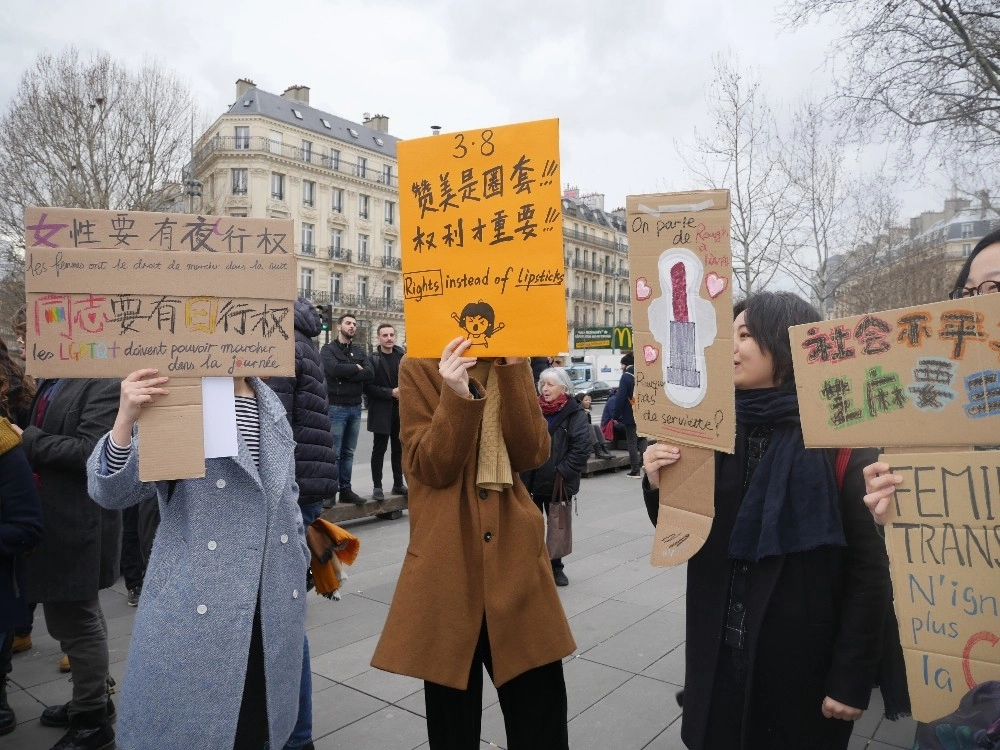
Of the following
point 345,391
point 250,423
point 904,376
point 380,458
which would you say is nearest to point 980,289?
point 904,376

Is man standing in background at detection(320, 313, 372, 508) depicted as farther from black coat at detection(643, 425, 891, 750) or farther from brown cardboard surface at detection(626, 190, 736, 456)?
black coat at detection(643, 425, 891, 750)

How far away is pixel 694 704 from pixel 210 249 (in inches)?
81.1

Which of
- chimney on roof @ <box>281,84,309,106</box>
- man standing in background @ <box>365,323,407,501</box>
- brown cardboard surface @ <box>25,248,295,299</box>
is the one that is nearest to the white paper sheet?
brown cardboard surface @ <box>25,248,295,299</box>

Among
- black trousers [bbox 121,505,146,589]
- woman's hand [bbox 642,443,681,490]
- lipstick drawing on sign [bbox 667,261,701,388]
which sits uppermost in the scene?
lipstick drawing on sign [bbox 667,261,701,388]

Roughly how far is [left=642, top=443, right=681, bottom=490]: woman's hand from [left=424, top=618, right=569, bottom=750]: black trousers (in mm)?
735

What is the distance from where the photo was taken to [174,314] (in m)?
2.03

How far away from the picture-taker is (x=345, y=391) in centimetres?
767

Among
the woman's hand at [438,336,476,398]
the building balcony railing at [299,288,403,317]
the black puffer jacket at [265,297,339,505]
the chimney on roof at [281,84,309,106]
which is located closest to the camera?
the woman's hand at [438,336,476,398]

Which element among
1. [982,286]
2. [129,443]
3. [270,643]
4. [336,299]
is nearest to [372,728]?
[270,643]

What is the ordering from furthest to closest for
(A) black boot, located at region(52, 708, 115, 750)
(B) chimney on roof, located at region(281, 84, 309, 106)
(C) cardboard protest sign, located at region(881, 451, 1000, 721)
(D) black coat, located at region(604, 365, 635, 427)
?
(B) chimney on roof, located at region(281, 84, 309, 106) < (D) black coat, located at region(604, 365, 635, 427) < (A) black boot, located at region(52, 708, 115, 750) < (C) cardboard protest sign, located at region(881, 451, 1000, 721)

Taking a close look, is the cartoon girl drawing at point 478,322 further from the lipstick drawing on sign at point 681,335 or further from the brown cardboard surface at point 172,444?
the brown cardboard surface at point 172,444

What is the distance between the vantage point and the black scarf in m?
2.00

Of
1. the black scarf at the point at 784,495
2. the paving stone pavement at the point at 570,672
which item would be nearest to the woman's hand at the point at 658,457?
the black scarf at the point at 784,495

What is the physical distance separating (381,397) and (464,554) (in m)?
5.83
